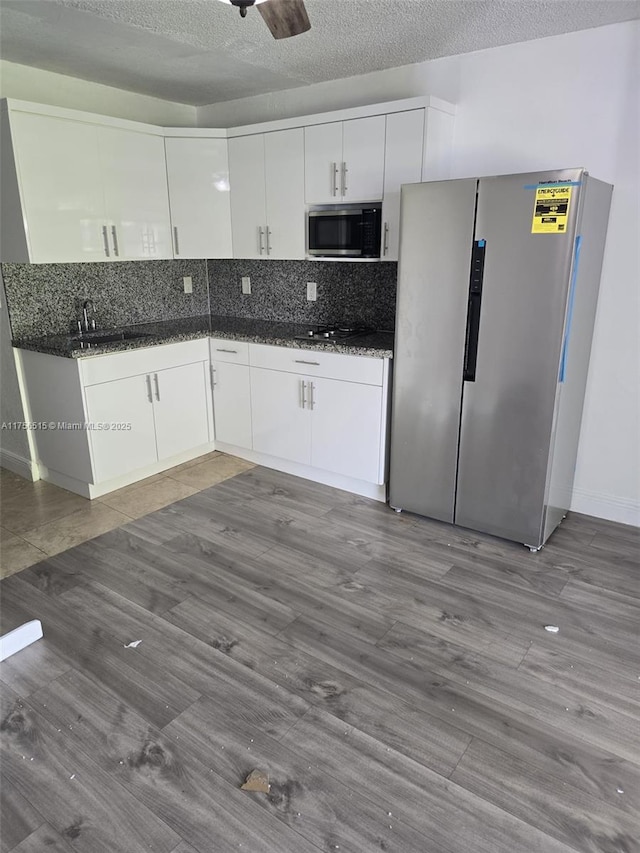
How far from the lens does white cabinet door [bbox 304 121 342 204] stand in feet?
11.1

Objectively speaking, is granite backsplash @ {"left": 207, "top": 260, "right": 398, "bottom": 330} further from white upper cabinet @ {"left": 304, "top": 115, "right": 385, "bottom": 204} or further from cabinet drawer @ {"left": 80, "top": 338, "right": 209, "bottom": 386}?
cabinet drawer @ {"left": 80, "top": 338, "right": 209, "bottom": 386}

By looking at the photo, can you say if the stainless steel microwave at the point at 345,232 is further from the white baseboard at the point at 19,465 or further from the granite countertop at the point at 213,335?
the white baseboard at the point at 19,465

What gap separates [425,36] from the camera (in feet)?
9.54

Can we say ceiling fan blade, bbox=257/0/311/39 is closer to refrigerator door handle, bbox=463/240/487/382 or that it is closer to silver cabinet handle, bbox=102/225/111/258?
refrigerator door handle, bbox=463/240/487/382

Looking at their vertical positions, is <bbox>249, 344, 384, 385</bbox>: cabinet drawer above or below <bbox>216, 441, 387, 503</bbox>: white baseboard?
above

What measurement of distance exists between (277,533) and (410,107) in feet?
7.93

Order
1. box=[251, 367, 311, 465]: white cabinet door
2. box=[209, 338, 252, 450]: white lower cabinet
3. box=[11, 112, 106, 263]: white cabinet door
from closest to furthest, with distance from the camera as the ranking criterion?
box=[11, 112, 106, 263]: white cabinet door
box=[251, 367, 311, 465]: white cabinet door
box=[209, 338, 252, 450]: white lower cabinet

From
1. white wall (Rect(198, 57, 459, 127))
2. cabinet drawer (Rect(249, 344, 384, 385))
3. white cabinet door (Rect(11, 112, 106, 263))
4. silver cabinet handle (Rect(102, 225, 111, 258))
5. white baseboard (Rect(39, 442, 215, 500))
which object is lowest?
white baseboard (Rect(39, 442, 215, 500))

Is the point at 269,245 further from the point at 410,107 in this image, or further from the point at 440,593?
the point at 440,593

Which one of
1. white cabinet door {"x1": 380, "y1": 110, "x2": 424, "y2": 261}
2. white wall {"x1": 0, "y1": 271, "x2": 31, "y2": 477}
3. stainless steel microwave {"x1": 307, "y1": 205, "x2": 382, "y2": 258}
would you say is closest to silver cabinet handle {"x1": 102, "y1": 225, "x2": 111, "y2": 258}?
white wall {"x1": 0, "y1": 271, "x2": 31, "y2": 477}

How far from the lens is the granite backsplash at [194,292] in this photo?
364 centimetres

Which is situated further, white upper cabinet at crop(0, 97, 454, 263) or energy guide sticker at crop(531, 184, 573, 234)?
white upper cabinet at crop(0, 97, 454, 263)

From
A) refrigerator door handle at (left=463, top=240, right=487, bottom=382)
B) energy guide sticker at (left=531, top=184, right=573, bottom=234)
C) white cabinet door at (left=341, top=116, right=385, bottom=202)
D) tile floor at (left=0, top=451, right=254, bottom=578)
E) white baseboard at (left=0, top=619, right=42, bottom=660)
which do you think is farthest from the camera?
white cabinet door at (left=341, top=116, right=385, bottom=202)

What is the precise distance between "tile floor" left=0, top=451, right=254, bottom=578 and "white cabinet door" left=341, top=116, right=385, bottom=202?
1.95m
